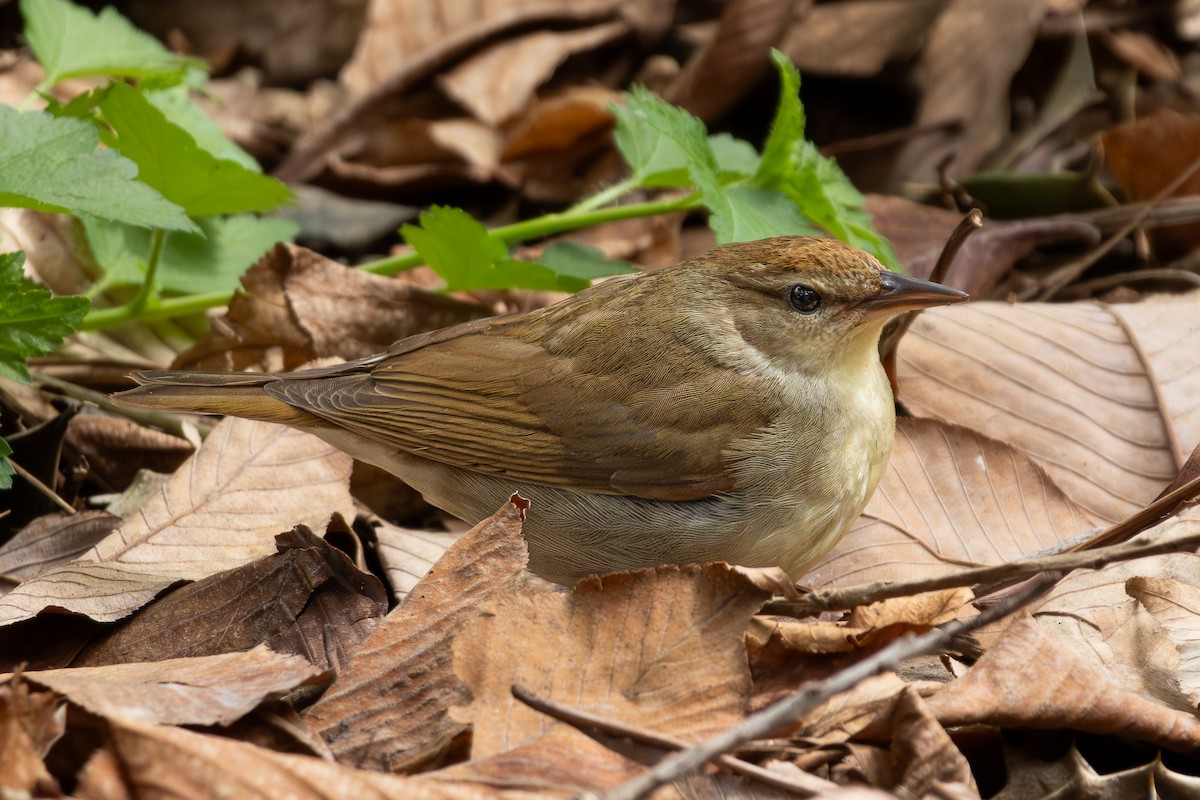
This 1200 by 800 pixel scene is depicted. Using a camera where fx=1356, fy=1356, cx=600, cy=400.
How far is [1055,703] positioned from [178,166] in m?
3.07

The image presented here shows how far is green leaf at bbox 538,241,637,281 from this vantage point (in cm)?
472

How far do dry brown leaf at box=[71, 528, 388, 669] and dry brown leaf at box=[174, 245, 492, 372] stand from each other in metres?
1.54

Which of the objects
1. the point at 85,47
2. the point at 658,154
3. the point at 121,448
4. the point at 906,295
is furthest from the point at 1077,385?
the point at 85,47

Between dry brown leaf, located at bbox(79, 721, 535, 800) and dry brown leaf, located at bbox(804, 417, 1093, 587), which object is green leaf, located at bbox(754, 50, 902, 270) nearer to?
dry brown leaf, located at bbox(804, 417, 1093, 587)

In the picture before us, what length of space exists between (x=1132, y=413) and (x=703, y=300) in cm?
146

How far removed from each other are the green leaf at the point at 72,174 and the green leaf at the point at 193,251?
1.09 m

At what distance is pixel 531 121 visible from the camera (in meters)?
6.57

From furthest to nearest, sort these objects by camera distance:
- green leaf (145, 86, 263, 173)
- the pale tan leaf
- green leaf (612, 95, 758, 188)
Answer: green leaf (145, 86, 263, 173)
green leaf (612, 95, 758, 188)
the pale tan leaf

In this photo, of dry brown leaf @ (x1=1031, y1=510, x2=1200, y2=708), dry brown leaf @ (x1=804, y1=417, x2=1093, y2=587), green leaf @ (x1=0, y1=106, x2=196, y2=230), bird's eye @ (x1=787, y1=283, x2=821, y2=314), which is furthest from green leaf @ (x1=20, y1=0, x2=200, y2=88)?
dry brown leaf @ (x1=1031, y1=510, x2=1200, y2=708)

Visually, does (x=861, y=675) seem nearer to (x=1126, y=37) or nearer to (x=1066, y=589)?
(x=1066, y=589)

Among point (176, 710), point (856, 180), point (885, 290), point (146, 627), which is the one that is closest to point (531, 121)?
point (856, 180)

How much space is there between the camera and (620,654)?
292 cm

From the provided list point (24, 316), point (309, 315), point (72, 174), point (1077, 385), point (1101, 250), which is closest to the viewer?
point (24, 316)

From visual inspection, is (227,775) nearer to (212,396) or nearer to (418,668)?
(418,668)
